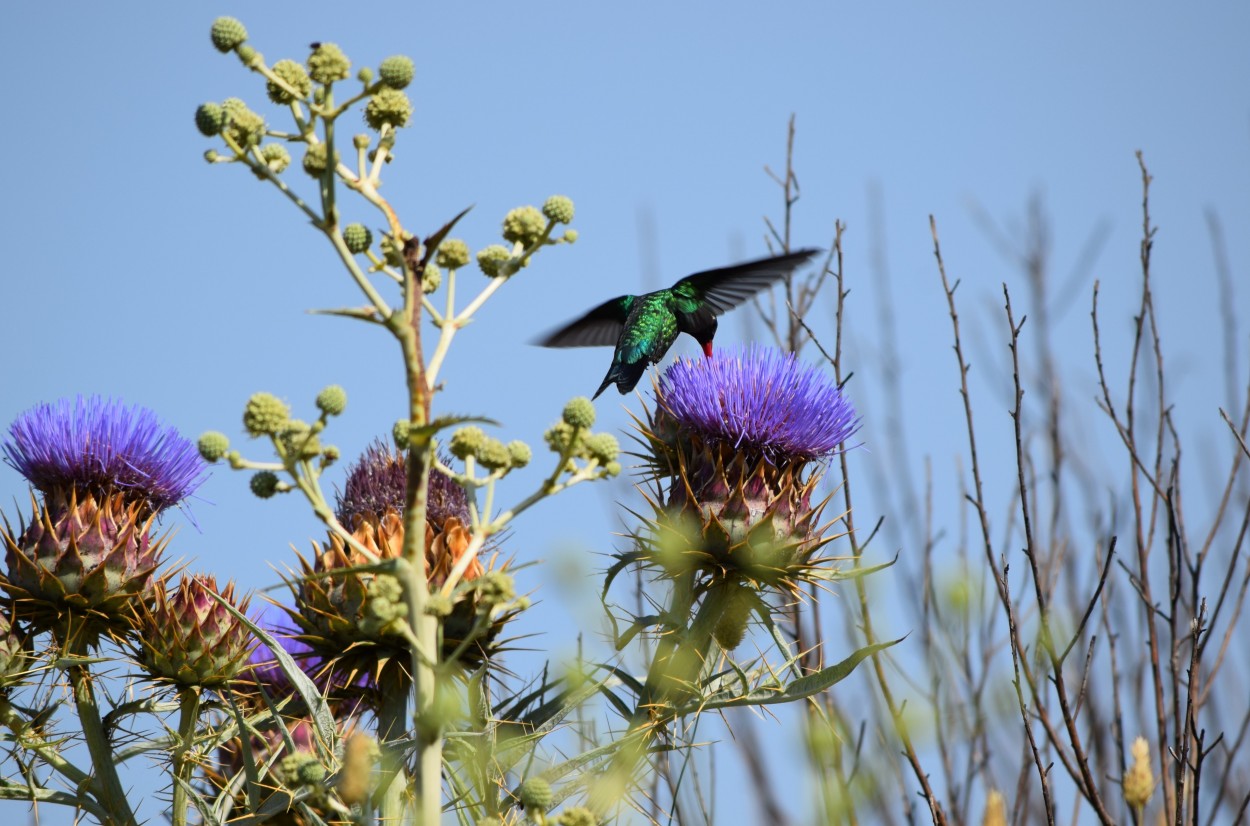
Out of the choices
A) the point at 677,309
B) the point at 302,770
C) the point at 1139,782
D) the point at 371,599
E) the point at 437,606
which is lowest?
the point at 1139,782

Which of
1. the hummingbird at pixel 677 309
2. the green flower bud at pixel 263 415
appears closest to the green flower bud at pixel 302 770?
the green flower bud at pixel 263 415

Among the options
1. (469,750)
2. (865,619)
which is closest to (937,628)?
(865,619)

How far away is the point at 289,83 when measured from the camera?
128 inches

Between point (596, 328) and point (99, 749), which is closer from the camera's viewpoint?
point (99, 749)

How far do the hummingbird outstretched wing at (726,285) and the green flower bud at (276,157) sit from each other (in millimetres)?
3897

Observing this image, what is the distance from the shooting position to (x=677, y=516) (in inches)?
217

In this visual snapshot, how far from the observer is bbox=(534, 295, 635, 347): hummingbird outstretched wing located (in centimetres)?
793

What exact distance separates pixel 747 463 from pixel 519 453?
8.43ft

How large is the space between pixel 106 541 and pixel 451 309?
288cm

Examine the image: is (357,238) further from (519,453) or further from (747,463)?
(747,463)

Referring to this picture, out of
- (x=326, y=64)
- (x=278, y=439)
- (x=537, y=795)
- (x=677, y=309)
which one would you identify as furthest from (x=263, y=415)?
(x=677, y=309)

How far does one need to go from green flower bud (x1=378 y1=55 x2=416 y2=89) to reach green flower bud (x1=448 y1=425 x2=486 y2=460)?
0.90 m

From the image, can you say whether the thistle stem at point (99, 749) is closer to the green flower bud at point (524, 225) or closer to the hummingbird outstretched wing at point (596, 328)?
Result: the green flower bud at point (524, 225)

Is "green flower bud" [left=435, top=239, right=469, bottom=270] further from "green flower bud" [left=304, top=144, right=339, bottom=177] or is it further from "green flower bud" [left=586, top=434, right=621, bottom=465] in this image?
"green flower bud" [left=586, top=434, right=621, bottom=465]
